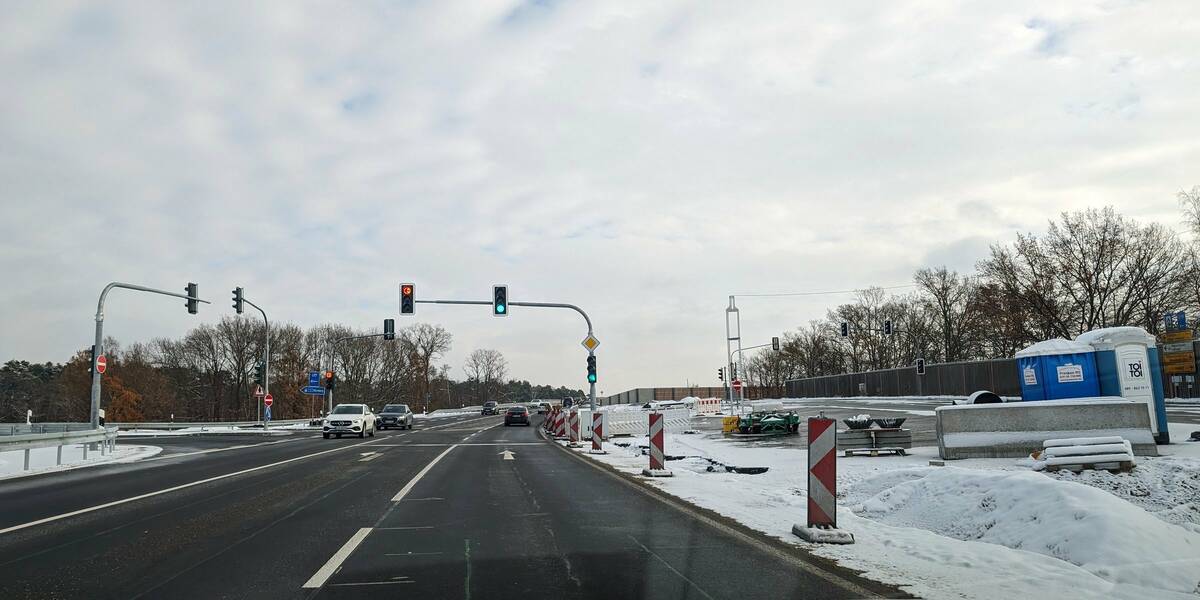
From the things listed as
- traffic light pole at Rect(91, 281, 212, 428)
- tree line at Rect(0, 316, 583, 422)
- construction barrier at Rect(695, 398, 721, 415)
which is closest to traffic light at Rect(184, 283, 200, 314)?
traffic light pole at Rect(91, 281, 212, 428)

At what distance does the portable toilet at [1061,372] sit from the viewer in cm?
1659

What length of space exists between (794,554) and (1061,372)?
1312 centimetres

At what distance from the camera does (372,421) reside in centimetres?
3816

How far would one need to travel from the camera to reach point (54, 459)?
23.0m

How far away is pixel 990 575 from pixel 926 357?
88.3 meters

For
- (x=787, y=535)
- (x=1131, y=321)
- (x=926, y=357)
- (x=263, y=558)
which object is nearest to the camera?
(x=263, y=558)

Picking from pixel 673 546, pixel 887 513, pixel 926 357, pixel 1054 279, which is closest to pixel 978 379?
pixel 1054 279

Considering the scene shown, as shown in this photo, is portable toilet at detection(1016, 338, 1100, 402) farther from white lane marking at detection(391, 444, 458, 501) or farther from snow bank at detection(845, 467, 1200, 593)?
white lane marking at detection(391, 444, 458, 501)

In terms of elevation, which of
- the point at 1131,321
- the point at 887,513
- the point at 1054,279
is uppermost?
the point at 1054,279

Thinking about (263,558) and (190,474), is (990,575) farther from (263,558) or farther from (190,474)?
(190,474)

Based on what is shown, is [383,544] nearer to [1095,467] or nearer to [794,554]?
[794,554]

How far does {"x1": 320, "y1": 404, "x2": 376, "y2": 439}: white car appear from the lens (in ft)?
117

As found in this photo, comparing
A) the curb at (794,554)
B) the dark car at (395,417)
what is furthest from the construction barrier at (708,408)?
the curb at (794,554)

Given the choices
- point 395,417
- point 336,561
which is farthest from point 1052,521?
point 395,417
